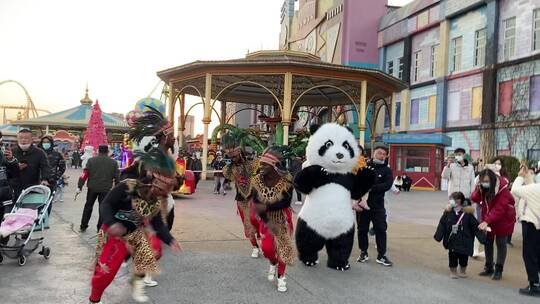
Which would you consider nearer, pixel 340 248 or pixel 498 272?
pixel 340 248

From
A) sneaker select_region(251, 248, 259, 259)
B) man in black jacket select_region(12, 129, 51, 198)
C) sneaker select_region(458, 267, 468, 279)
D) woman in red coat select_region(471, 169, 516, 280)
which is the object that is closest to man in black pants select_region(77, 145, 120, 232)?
man in black jacket select_region(12, 129, 51, 198)

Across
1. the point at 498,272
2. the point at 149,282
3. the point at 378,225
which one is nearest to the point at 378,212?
the point at 378,225

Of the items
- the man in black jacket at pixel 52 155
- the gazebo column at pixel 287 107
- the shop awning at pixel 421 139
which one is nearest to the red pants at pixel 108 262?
the man in black jacket at pixel 52 155

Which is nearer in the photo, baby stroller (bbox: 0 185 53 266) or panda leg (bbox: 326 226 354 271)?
baby stroller (bbox: 0 185 53 266)

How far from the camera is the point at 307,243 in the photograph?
6.05 m

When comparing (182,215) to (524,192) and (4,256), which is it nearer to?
(4,256)

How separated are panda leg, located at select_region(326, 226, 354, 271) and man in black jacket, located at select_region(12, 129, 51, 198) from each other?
14.4ft

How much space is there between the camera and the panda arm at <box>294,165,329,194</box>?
6.01 meters

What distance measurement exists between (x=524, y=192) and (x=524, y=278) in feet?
4.51

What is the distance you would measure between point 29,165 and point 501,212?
6702mm

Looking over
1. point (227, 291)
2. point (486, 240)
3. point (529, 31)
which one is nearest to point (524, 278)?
point (486, 240)

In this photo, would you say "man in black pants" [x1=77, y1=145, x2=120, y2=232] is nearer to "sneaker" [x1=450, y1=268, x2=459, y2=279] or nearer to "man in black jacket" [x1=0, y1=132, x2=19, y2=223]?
"man in black jacket" [x1=0, y1=132, x2=19, y2=223]

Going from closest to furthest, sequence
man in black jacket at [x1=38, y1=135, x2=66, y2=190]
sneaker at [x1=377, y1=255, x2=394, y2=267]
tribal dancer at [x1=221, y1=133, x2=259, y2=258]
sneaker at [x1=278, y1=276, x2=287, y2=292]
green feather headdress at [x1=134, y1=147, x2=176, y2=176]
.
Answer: green feather headdress at [x1=134, y1=147, x2=176, y2=176] → sneaker at [x1=278, y1=276, x2=287, y2=292] → sneaker at [x1=377, y1=255, x2=394, y2=267] → tribal dancer at [x1=221, y1=133, x2=259, y2=258] → man in black jacket at [x1=38, y1=135, x2=66, y2=190]

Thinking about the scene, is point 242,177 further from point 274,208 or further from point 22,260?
point 22,260
